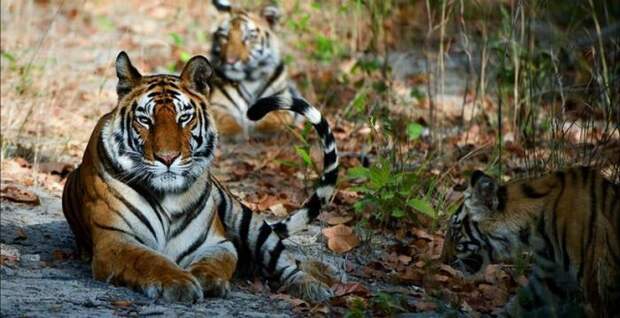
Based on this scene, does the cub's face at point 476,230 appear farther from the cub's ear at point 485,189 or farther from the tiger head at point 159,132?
the tiger head at point 159,132

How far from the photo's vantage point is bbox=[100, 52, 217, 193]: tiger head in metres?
5.40

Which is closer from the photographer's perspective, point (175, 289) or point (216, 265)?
point (175, 289)

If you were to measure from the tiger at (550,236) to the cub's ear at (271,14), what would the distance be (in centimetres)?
503

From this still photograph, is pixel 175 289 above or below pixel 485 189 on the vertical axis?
below

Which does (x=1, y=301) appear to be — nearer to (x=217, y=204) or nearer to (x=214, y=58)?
(x=217, y=204)

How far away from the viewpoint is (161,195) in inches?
218

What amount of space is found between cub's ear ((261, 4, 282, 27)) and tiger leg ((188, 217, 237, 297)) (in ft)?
16.4

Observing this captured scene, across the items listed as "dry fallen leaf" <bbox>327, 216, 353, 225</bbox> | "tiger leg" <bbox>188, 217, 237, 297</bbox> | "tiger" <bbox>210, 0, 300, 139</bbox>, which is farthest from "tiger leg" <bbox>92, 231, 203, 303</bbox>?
"tiger" <bbox>210, 0, 300, 139</bbox>

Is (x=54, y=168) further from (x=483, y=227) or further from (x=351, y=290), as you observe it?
(x=483, y=227)

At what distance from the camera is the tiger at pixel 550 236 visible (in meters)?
5.11

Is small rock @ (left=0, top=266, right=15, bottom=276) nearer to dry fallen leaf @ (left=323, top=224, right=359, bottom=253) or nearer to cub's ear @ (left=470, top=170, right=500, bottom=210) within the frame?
dry fallen leaf @ (left=323, top=224, right=359, bottom=253)

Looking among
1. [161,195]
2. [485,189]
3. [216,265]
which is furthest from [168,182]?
[485,189]

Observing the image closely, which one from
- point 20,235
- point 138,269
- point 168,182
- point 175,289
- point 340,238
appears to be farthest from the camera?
point 340,238

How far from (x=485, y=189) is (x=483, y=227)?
7.5 inches
